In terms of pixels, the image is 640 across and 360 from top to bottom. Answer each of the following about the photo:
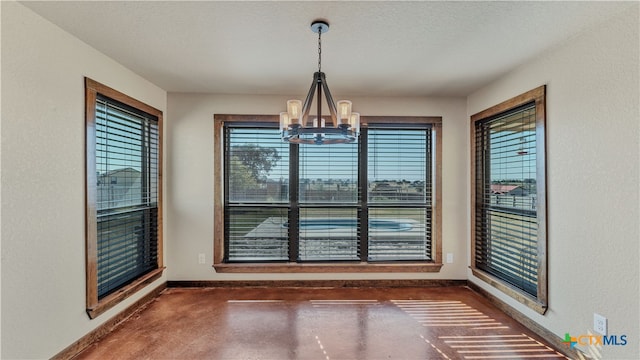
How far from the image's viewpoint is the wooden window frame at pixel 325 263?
12.3 feet

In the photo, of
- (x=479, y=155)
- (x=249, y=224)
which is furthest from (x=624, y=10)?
(x=249, y=224)

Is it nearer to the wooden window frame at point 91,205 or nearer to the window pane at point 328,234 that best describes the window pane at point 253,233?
the window pane at point 328,234

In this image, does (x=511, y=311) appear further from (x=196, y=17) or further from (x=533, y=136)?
(x=196, y=17)

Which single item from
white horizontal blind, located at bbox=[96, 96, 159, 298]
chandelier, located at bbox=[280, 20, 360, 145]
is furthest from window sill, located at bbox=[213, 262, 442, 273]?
chandelier, located at bbox=[280, 20, 360, 145]

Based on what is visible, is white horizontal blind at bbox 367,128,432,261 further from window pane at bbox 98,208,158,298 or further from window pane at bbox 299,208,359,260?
window pane at bbox 98,208,158,298

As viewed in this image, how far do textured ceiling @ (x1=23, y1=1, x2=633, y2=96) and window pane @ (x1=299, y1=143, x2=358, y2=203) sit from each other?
0.94m

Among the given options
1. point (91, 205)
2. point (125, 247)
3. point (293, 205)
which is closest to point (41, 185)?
point (91, 205)

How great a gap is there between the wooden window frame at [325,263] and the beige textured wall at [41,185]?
4.69 feet

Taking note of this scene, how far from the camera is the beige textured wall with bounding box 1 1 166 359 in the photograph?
73.8 inches

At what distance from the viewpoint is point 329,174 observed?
12.9 ft

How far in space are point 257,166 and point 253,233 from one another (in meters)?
0.87

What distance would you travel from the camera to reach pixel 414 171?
156 inches

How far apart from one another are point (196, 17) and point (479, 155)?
10.9 feet

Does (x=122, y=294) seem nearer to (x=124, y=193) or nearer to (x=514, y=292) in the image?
(x=124, y=193)
